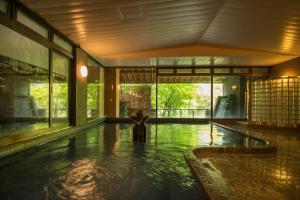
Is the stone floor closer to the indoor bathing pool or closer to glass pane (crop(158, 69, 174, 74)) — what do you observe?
the indoor bathing pool

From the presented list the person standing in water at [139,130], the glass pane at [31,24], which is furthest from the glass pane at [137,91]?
the glass pane at [31,24]

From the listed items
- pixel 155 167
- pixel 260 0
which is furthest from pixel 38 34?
pixel 260 0

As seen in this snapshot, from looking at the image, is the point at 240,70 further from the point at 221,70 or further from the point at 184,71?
the point at 184,71

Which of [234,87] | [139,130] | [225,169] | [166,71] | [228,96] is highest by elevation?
[166,71]

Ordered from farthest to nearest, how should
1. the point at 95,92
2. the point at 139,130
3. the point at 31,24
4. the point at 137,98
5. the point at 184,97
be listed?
the point at 184,97
the point at 137,98
the point at 95,92
the point at 139,130
the point at 31,24

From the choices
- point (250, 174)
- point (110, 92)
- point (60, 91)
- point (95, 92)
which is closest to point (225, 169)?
point (250, 174)

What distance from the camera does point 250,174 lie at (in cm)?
321

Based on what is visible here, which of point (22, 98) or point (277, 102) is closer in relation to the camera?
point (22, 98)

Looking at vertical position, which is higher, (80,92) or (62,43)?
(62,43)

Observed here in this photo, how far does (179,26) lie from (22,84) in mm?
3611

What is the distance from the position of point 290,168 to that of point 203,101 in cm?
907

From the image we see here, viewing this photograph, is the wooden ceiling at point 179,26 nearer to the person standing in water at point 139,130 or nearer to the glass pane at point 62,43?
the glass pane at point 62,43

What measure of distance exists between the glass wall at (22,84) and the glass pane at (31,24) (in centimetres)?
24

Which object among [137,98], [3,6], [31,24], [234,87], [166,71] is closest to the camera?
[3,6]
